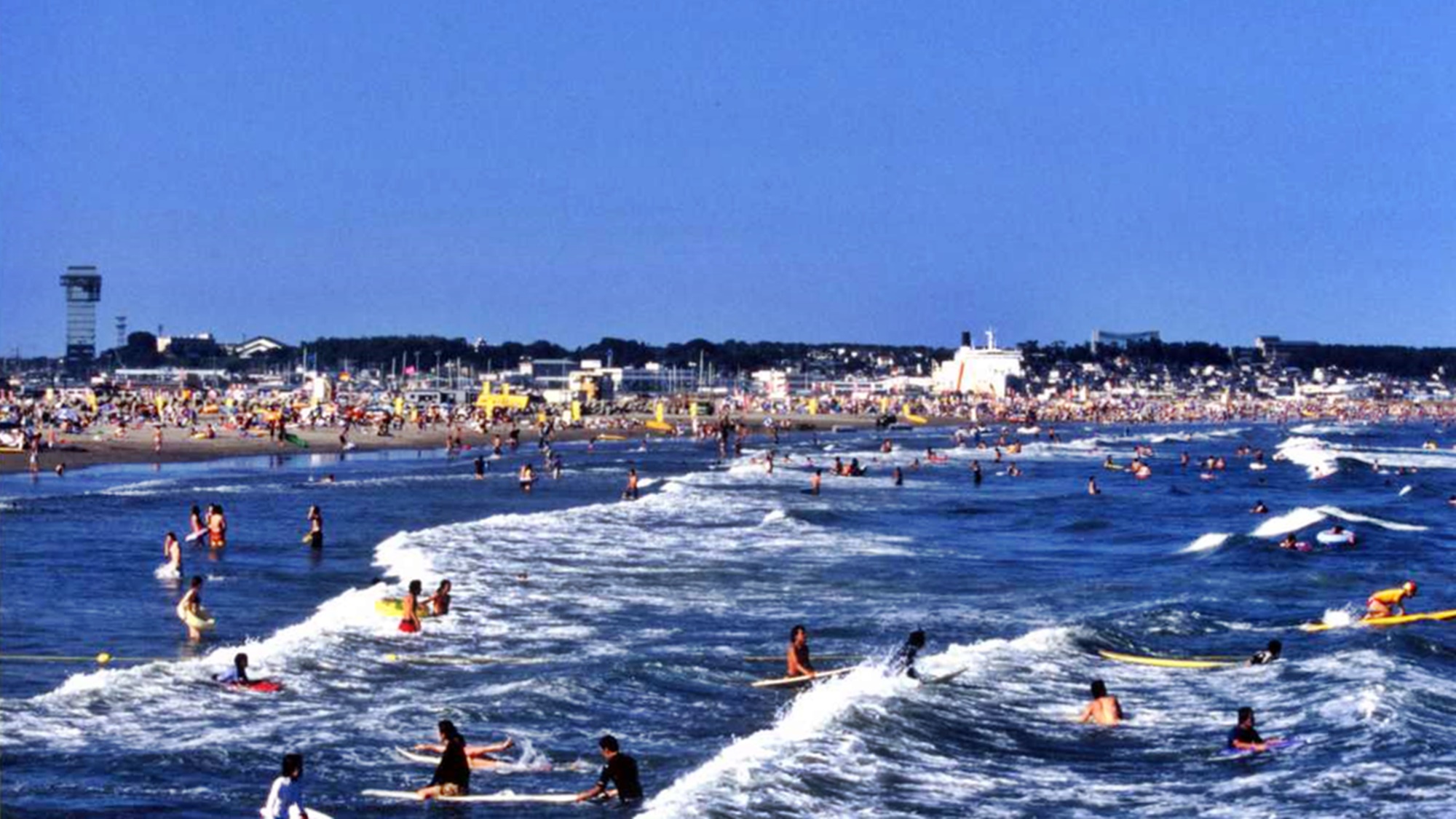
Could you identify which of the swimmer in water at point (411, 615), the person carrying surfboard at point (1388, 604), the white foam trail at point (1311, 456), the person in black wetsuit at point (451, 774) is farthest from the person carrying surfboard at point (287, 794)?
the white foam trail at point (1311, 456)

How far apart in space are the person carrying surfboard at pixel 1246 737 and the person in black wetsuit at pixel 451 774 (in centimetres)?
747

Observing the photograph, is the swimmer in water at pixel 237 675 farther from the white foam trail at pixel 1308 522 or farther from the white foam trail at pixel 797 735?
the white foam trail at pixel 1308 522

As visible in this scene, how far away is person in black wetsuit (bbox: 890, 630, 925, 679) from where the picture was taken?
20391 millimetres

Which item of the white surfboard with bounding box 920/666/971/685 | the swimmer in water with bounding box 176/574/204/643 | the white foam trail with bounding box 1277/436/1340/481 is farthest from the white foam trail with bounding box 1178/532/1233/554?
the white foam trail with bounding box 1277/436/1340/481

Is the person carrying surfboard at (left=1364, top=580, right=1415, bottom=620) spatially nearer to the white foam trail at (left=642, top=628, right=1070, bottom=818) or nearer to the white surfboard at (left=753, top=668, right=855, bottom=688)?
the white foam trail at (left=642, top=628, right=1070, bottom=818)

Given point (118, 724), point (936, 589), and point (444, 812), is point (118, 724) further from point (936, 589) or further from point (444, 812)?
point (936, 589)

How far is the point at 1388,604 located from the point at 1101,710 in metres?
9.79

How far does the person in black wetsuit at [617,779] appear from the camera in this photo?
47.7 ft

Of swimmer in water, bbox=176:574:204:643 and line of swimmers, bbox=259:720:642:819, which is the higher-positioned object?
swimmer in water, bbox=176:574:204:643

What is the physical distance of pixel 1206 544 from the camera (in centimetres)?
3972

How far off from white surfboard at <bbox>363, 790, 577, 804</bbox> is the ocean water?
11 centimetres

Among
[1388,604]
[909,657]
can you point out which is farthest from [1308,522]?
[909,657]

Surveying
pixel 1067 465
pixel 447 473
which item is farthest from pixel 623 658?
pixel 1067 465

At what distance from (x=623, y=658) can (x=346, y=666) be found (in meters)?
3.32
